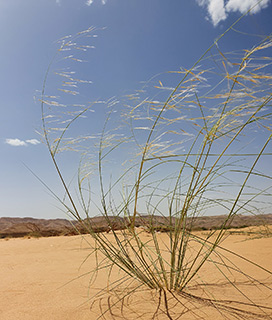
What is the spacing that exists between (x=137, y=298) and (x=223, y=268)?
1171 millimetres

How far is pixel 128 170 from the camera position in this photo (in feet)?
7.10

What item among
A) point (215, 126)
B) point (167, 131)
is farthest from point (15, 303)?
point (215, 126)

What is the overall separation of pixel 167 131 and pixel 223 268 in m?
1.49

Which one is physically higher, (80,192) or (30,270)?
(80,192)

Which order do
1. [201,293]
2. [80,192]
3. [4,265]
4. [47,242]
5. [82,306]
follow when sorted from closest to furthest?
[82,306] → [201,293] → [80,192] → [4,265] → [47,242]

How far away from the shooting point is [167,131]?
1824mm

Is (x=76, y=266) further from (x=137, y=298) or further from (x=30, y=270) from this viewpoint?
(x=137, y=298)

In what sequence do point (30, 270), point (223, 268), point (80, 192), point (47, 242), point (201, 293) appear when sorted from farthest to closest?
point (47, 242) → point (30, 270) → point (223, 268) → point (80, 192) → point (201, 293)

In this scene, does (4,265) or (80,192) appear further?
(4,265)

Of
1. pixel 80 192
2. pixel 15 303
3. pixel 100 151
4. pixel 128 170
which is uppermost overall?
pixel 100 151

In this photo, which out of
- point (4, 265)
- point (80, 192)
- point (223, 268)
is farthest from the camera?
point (4, 265)

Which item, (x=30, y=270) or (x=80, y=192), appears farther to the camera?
(x=30, y=270)

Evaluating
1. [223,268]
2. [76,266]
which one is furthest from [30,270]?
[223,268]

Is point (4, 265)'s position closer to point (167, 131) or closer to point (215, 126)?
point (167, 131)
